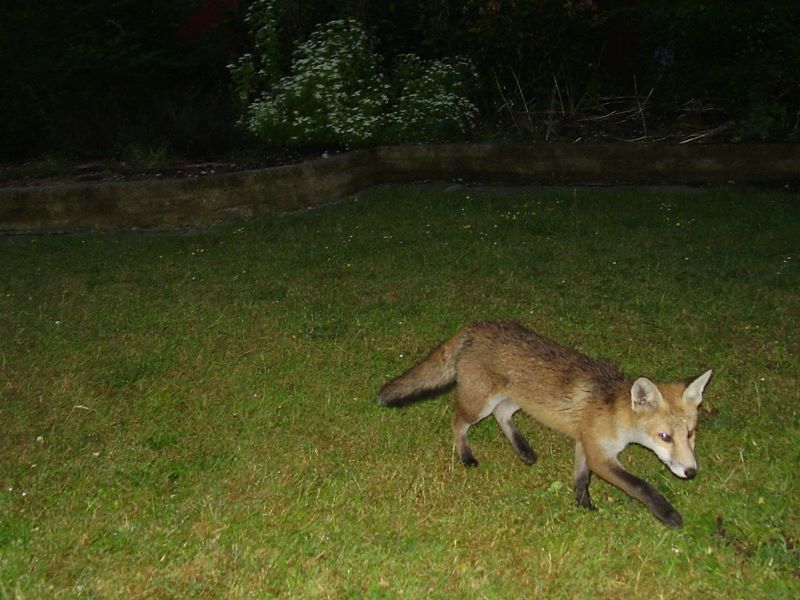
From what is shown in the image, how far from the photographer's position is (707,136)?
10055 mm

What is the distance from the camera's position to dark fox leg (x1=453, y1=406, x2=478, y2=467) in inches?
161

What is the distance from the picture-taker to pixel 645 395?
3.44 m

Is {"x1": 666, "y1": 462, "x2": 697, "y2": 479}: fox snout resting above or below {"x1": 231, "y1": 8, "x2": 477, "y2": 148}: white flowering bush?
above

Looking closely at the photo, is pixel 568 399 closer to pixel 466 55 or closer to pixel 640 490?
pixel 640 490

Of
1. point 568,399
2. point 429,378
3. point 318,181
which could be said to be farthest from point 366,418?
point 318,181

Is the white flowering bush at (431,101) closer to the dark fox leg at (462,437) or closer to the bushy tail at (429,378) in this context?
the bushy tail at (429,378)

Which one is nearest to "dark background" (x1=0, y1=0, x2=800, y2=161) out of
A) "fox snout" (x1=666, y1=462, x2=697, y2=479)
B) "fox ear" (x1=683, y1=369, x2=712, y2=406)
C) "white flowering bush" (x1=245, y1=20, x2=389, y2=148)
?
"white flowering bush" (x1=245, y1=20, x2=389, y2=148)

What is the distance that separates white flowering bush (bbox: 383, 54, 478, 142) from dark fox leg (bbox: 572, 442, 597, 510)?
7813 millimetres

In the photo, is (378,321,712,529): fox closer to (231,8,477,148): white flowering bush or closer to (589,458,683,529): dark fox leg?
(589,458,683,529): dark fox leg

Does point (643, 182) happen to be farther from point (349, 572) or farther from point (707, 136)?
point (349, 572)

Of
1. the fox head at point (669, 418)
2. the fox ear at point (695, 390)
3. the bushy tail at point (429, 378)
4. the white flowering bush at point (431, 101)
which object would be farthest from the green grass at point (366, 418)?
the white flowering bush at point (431, 101)

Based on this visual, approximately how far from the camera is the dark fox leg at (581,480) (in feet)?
12.3

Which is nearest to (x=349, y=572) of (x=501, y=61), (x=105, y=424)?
(x=105, y=424)

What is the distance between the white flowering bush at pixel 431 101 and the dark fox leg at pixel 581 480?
7.81 metres
